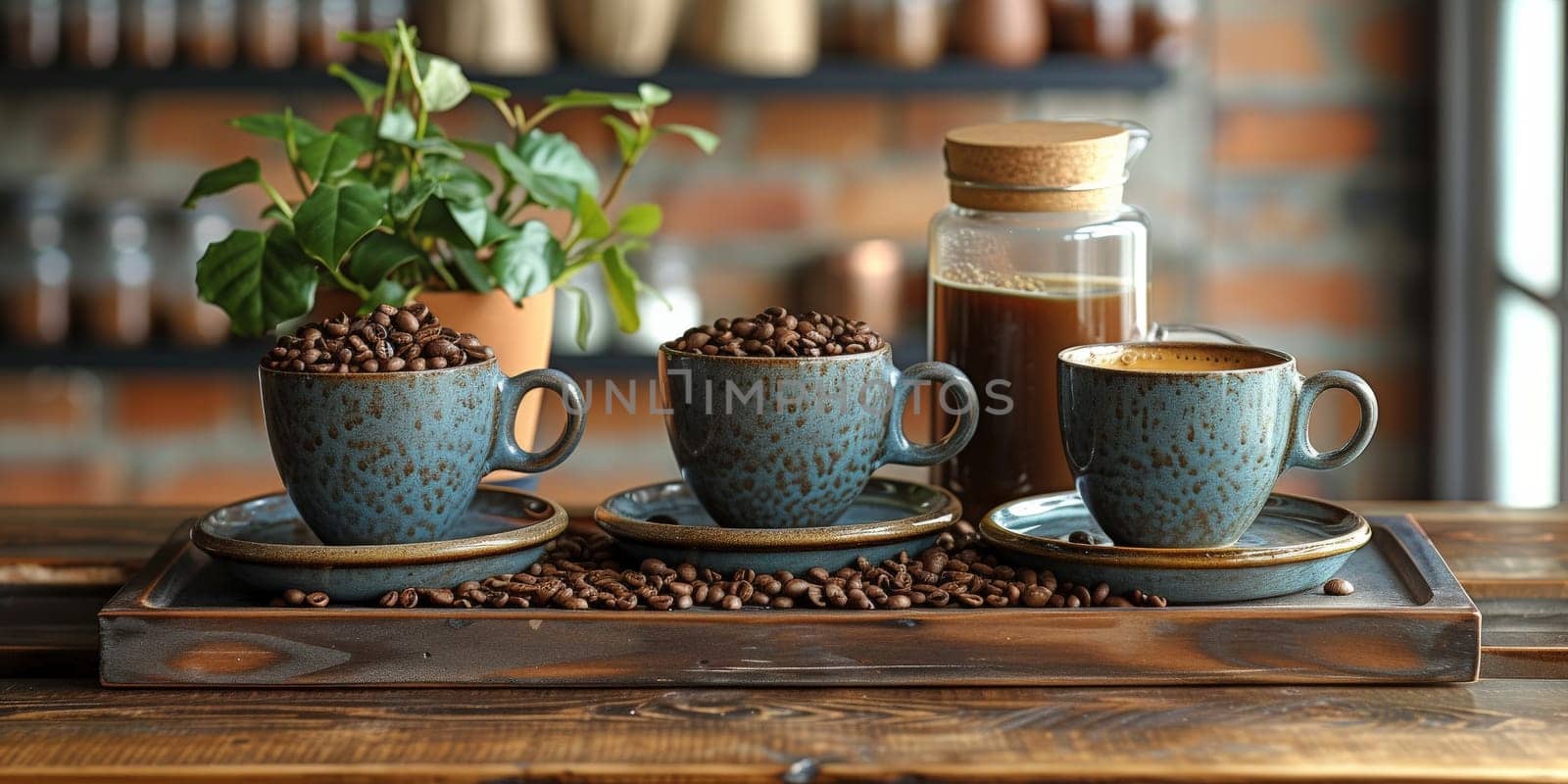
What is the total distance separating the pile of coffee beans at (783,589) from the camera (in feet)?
2.34

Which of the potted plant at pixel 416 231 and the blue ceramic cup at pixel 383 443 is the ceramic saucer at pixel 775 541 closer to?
the blue ceramic cup at pixel 383 443

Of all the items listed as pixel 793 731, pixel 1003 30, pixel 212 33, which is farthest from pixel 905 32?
pixel 793 731

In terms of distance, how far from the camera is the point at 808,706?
0.67 meters

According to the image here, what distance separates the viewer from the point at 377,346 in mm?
734

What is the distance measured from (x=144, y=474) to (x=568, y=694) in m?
1.72

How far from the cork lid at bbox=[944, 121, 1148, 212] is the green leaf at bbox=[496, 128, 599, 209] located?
0.80ft

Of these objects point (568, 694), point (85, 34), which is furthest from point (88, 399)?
point (568, 694)

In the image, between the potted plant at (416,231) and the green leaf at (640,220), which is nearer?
the potted plant at (416,231)

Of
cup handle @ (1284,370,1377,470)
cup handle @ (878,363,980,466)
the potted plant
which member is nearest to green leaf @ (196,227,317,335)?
the potted plant

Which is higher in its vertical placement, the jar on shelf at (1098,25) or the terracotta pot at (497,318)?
the jar on shelf at (1098,25)

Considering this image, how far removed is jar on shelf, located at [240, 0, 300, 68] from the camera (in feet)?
6.40

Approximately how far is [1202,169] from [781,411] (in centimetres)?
151

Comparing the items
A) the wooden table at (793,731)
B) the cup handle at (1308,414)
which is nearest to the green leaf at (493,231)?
the wooden table at (793,731)

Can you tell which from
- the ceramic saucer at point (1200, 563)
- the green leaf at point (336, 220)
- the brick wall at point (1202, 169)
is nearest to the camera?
the ceramic saucer at point (1200, 563)
